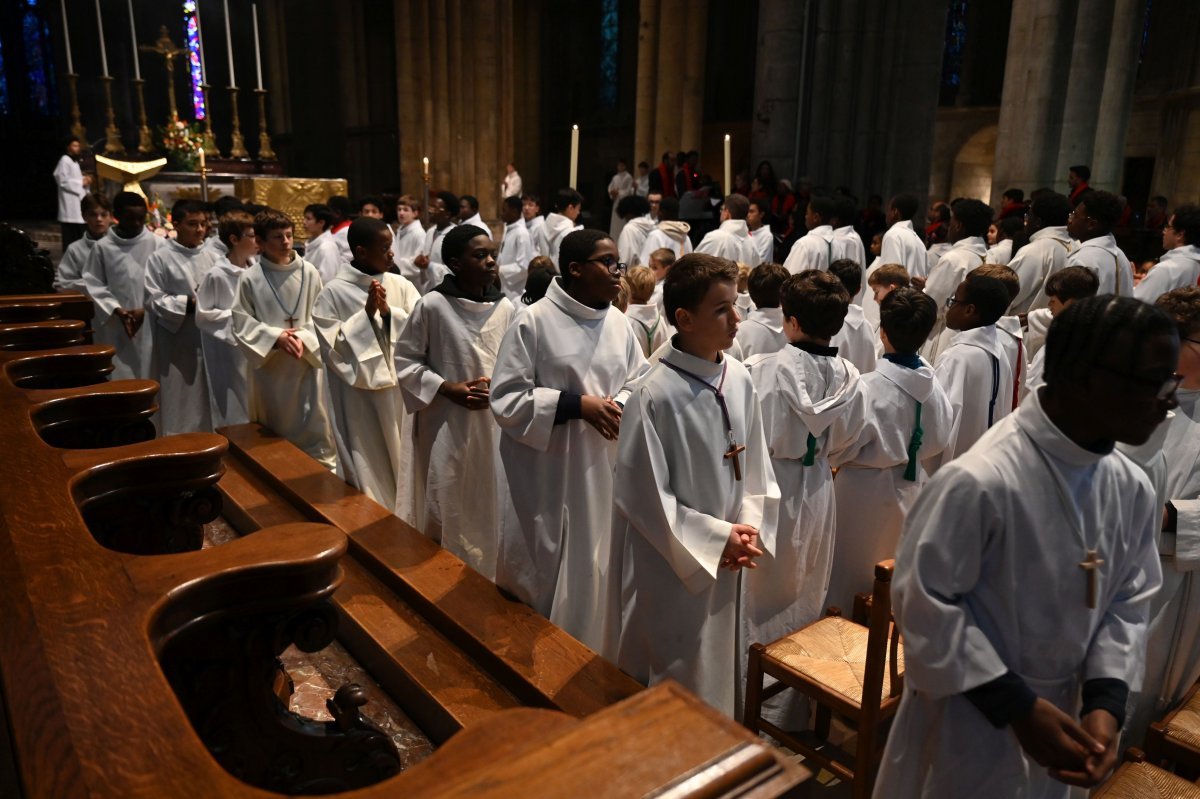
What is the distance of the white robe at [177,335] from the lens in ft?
22.2

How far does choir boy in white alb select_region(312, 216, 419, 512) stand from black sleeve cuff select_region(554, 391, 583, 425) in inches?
69.4

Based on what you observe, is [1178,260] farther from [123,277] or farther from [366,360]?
[123,277]

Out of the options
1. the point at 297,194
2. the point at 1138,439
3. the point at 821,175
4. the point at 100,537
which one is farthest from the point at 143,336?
the point at 821,175

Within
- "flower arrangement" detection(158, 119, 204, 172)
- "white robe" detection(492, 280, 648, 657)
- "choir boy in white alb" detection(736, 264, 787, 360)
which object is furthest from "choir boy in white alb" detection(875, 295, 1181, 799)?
"flower arrangement" detection(158, 119, 204, 172)

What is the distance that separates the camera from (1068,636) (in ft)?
6.25

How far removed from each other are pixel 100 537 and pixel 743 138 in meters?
21.7

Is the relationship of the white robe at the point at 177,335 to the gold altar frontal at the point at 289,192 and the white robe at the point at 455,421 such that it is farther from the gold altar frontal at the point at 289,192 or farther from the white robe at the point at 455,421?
the gold altar frontal at the point at 289,192

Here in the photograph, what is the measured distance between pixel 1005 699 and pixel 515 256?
384 inches

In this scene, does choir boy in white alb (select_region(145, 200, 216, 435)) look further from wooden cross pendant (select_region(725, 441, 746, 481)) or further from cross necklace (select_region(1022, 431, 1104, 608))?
cross necklace (select_region(1022, 431, 1104, 608))

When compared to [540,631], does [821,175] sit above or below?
above

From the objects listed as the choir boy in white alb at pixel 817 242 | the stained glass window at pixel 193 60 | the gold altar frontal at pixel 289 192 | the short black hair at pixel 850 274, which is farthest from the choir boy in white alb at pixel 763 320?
the stained glass window at pixel 193 60

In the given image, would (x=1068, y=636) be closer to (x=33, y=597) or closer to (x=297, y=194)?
(x=33, y=597)

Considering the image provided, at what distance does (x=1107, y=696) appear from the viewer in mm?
1857

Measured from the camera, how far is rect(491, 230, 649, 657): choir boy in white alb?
11.4 ft
